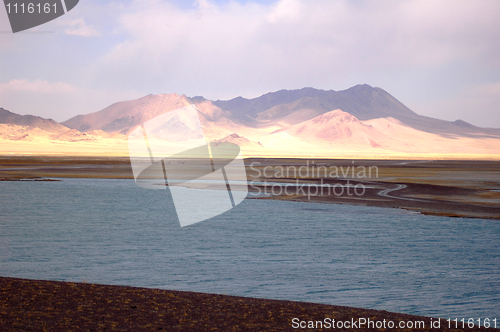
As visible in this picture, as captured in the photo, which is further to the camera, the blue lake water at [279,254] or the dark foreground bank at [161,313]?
the blue lake water at [279,254]

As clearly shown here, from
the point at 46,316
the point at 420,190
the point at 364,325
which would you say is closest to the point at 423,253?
the point at 364,325

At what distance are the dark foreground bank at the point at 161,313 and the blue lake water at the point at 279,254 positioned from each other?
1.44m

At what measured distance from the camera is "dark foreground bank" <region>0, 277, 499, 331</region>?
7.26m

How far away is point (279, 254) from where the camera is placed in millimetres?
14320

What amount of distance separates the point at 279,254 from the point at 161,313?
6822 millimetres

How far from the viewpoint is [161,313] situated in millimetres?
7906

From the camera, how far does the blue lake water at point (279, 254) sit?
10633 mm

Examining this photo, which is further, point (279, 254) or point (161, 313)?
point (279, 254)

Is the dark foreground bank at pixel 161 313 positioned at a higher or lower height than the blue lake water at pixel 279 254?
higher

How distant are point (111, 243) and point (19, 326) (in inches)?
336

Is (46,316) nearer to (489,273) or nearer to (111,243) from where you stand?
(111,243)

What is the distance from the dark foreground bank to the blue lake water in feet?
4.71

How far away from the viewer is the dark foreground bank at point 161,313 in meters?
7.26

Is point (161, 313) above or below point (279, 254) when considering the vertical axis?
above
